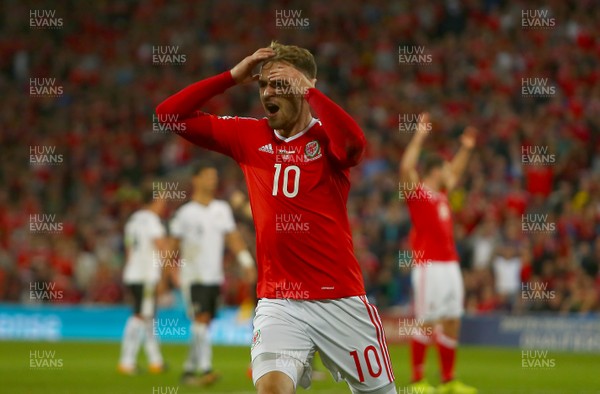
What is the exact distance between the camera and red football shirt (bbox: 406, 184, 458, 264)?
12742mm

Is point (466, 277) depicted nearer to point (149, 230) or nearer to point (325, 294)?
point (149, 230)

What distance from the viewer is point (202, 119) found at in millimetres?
6633

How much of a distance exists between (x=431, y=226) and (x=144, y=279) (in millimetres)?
4826

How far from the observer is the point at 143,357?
18.5 metres

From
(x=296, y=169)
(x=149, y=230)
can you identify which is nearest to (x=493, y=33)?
(x=149, y=230)

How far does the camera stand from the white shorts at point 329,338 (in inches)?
246

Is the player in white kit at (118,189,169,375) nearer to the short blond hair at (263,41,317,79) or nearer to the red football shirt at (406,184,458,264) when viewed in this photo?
the red football shirt at (406,184,458,264)

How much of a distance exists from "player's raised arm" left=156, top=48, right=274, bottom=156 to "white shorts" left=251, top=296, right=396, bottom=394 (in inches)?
42.2
